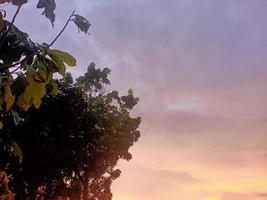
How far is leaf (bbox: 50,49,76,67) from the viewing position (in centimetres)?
285

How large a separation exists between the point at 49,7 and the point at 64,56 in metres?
0.45

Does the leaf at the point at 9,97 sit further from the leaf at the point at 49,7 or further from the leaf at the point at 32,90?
the leaf at the point at 49,7

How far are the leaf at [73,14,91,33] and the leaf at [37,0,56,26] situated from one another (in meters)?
0.16

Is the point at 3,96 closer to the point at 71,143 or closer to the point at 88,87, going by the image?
the point at 71,143

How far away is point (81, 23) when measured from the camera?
3.08 m

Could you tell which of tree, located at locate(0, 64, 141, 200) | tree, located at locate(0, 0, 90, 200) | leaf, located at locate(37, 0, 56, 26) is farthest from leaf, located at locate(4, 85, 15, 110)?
tree, located at locate(0, 64, 141, 200)

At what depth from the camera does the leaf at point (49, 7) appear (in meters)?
3.04

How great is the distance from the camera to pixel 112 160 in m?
43.0

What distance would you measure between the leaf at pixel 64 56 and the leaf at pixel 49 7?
28 cm

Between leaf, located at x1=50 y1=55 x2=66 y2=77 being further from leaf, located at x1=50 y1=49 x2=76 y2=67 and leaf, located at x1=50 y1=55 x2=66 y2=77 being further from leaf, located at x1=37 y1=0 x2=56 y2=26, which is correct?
leaf, located at x1=37 y1=0 x2=56 y2=26

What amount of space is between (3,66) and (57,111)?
1191 inches

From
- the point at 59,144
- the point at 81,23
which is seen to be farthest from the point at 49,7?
the point at 59,144

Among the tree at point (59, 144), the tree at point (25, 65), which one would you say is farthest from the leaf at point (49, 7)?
the tree at point (59, 144)

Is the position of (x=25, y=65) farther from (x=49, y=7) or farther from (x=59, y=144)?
(x=59, y=144)
